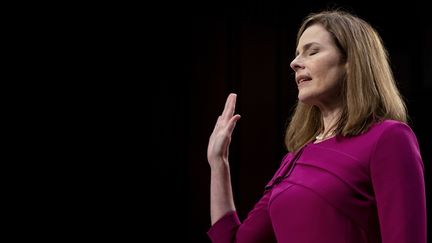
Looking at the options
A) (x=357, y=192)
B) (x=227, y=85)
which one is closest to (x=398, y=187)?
(x=357, y=192)

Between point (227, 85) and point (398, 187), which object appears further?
point (227, 85)

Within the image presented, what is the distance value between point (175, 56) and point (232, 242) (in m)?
1.32

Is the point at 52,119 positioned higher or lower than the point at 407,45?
lower

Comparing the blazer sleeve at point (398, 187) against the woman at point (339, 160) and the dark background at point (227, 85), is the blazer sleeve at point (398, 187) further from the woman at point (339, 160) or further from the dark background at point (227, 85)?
the dark background at point (227, 85)

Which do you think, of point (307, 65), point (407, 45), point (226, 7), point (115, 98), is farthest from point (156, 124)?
point (307, 65)

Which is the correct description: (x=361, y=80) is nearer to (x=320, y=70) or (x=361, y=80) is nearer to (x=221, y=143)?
(x=320, y=70)

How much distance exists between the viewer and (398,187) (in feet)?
2.43

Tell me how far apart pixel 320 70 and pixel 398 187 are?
0.27 m

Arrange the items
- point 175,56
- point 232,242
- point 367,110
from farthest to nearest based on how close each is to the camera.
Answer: point 175,56 < point 232,242 < point 367,110

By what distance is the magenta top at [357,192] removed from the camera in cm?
74

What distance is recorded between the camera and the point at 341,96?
36.9 inches

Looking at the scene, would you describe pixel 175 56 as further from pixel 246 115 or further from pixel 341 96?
pixel 341 96

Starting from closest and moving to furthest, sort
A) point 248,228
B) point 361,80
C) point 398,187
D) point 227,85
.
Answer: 1. point 398,187
2. point 361,80
3. point 248,228
4. point 227,85

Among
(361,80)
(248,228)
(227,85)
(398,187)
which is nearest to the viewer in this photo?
(398,187)
